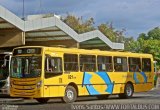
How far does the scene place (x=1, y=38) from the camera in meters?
35.2

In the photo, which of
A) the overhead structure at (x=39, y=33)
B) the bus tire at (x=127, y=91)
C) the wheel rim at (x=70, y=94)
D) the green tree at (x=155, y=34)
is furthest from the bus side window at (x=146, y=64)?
the green tree at (x=155, y=34)

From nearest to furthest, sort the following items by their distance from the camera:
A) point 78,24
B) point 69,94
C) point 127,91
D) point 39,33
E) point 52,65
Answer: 1. point 52,65
2. point 69,94
3. point 127,91
4. point 39,33
5. point 78,24

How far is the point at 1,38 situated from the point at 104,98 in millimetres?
11886

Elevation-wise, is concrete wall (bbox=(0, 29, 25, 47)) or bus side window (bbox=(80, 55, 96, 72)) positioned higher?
concrete wall (bbox=(0, 29, 25, 47))

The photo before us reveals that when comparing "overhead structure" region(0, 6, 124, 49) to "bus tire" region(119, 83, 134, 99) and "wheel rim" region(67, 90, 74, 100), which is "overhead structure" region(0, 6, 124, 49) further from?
"wheel rim" region(67, 90, 74, 100)

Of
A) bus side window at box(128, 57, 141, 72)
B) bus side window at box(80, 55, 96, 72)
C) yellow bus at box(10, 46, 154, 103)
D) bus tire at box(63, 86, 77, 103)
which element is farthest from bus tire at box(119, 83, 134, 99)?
bus tire at box(63, 86, 77, 103)

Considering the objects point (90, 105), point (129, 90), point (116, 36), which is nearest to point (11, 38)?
point (129, 90)

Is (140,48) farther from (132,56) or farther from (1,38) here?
(132,56)

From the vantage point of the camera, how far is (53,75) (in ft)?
69.8

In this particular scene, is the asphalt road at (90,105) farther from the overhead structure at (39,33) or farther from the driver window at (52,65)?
the overhead structure at (39,33)

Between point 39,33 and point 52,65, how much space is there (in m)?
16.5

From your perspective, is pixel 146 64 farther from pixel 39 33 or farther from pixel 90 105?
pixel 39 33

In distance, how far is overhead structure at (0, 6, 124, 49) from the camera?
104 feet

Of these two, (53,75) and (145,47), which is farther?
(145,47)
